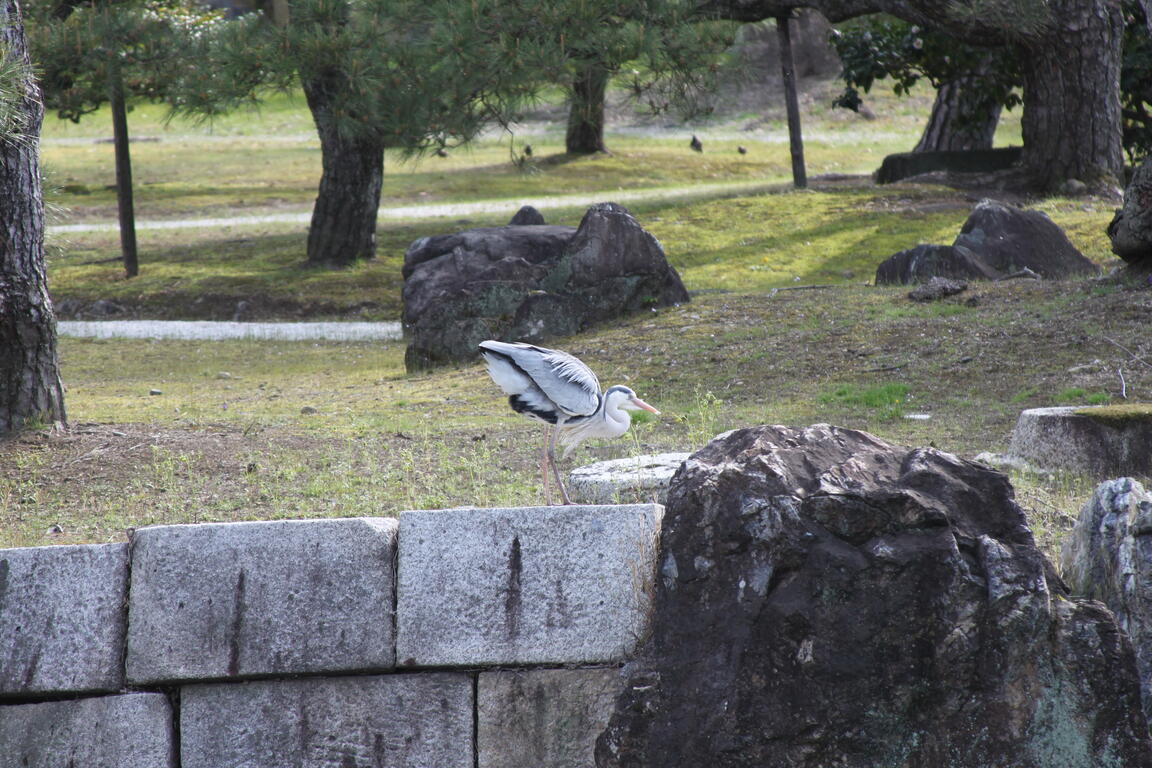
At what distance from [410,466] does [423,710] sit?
197 centimetres

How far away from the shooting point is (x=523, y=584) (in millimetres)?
4340

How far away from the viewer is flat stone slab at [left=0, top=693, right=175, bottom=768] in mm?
4465

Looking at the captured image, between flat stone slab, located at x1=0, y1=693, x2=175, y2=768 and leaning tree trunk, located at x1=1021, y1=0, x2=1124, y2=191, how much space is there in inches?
600

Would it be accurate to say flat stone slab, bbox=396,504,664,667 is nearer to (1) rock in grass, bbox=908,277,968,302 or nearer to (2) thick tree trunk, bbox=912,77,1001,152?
(1) rock in grass, bbox=908,277,968,302

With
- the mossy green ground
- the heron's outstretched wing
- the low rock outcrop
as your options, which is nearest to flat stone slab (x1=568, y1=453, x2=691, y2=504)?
the mossy green ground

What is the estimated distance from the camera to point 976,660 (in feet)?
12.7

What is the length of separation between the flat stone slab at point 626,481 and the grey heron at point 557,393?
25.0 inches

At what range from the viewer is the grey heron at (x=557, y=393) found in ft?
14.6

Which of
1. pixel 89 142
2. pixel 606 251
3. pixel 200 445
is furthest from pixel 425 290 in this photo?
pixel 89 142

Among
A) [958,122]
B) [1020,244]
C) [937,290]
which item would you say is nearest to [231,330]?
[937,290]

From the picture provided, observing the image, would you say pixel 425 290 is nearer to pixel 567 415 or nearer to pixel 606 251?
pixel 606 251

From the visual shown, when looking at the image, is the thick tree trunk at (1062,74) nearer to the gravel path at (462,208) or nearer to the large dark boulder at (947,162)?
the large dark boulder at (947,162)

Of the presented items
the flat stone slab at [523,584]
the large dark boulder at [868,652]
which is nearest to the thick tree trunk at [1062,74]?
the large dark boulder at [868,652]

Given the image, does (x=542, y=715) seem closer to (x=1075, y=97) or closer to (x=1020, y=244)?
(x=1020, y=244)
